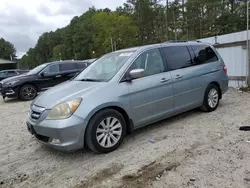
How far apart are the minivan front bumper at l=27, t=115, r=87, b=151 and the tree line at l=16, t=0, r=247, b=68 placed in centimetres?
Answer: 3008

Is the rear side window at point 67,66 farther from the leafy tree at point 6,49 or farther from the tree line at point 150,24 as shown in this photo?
the leafy tree at point 6,49

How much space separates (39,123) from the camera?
11.9ft

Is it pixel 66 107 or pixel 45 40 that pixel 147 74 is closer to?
pixel 66 107

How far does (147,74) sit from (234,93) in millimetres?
4670

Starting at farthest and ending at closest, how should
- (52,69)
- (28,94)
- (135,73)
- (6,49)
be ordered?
(6,49)
(52,69)
(28,94)
(135,73)

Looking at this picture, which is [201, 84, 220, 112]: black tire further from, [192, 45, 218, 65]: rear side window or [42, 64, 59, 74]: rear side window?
[42, 64, 59, 74]: rear side window

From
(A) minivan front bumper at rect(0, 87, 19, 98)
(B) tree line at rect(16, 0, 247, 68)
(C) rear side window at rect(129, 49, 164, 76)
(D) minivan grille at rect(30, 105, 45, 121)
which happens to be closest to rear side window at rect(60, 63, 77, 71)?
(A) minivan front bumper at rect(0, 87, 19, 98)

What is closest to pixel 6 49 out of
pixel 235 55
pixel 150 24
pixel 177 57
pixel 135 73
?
pixel 150 24

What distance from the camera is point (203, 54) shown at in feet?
18.3

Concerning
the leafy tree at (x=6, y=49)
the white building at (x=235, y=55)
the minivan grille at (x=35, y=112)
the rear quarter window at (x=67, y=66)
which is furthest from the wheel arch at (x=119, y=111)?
the leafy tree at (x=6, y=49)

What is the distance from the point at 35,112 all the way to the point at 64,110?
0.61 meters

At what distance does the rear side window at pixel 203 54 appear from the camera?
541cm

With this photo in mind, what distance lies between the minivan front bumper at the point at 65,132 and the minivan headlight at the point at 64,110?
0.06 meters

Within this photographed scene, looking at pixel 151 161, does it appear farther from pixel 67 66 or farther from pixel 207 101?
pixel 67 66
